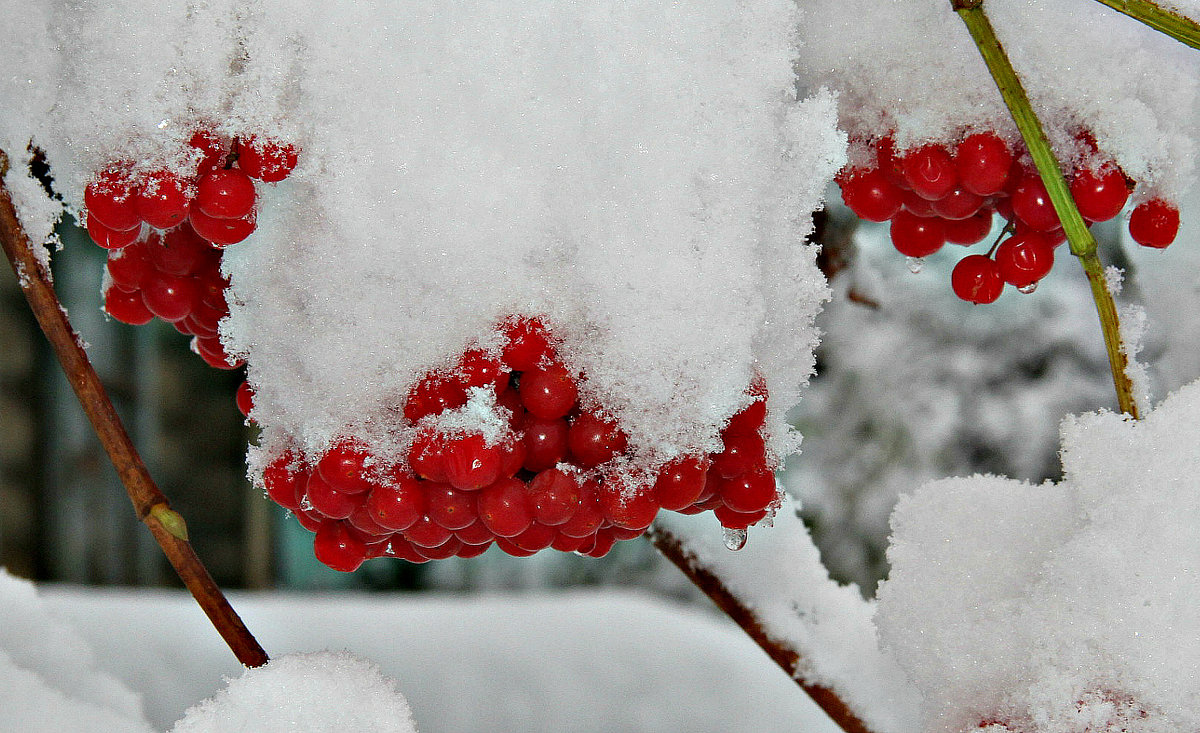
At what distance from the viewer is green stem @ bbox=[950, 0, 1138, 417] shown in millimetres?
310

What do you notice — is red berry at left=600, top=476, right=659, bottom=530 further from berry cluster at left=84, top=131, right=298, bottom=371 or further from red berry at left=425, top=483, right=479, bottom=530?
berry cluster at left=84, top=131, right=298, bottom=371

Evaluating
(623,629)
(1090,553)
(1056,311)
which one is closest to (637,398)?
(1090,553)

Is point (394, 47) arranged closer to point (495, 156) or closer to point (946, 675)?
point (495, 156)

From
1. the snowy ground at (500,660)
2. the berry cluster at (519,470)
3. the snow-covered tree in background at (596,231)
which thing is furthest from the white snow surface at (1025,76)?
the snowy ground at (500,660)

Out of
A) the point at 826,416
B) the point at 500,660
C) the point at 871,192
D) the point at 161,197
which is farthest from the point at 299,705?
the point at 826,416

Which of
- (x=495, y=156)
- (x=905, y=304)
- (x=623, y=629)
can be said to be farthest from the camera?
(x=905, y=304)

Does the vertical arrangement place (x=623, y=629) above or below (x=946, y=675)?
below

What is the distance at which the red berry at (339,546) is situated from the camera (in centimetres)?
36

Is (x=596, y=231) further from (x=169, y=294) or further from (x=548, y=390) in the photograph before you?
(x=169, y=294)

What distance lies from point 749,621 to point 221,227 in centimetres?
32

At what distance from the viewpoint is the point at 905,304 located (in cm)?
151

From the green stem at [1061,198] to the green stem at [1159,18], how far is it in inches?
1.4

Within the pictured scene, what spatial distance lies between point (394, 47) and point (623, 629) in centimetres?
96

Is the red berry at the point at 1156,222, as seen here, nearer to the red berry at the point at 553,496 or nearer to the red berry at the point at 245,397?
the red berry at the point at 553,496
